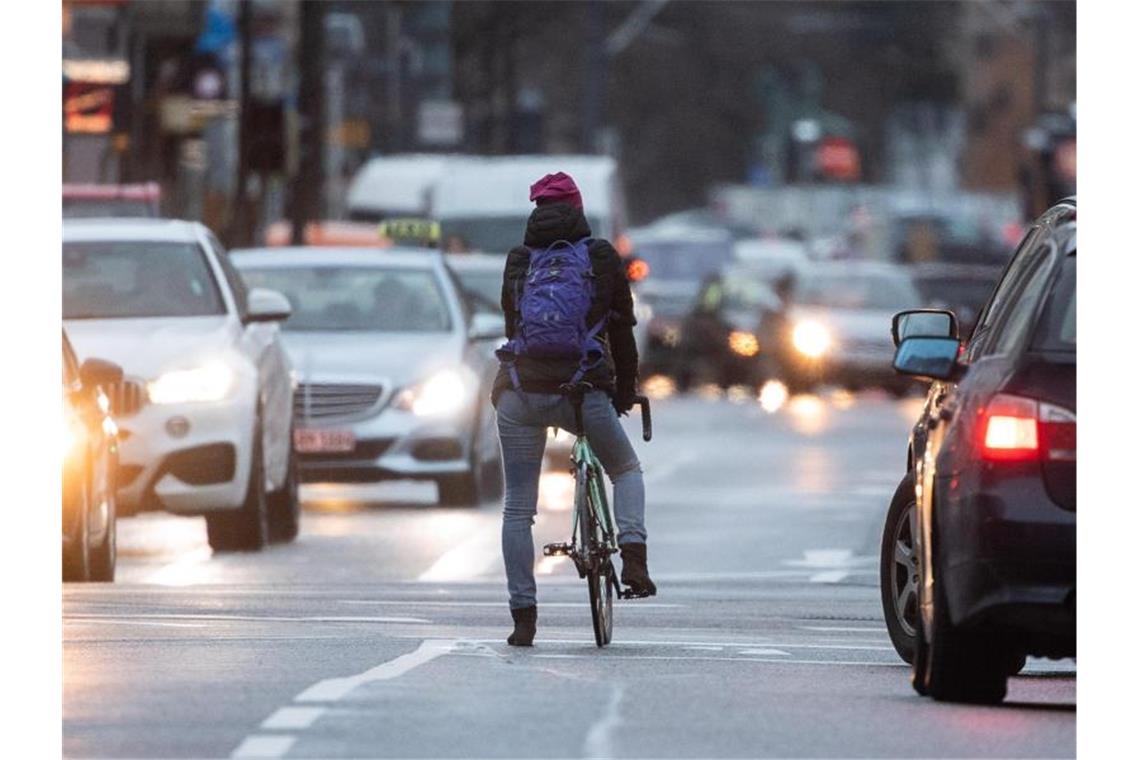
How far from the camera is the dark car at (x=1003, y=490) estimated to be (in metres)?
10.9

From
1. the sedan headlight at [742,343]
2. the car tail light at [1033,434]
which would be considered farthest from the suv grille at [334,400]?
the sedan headlight at [742,343]

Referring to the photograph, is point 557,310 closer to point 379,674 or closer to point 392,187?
point 379,674

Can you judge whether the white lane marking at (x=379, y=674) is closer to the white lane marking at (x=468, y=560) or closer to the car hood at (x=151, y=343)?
the white lane marking at (x=468, y=560)

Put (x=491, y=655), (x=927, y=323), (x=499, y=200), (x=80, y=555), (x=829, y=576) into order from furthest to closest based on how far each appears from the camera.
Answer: (x=499, y=200) < (x=829, y=576) < (x=80, y=555) < (x=491, y=655) < (x=927, y=323)

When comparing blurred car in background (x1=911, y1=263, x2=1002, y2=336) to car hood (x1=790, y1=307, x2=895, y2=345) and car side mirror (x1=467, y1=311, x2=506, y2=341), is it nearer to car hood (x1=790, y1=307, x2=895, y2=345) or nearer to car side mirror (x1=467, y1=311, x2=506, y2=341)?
car hood (x1=790, y1=307, x2=895, y2=345)

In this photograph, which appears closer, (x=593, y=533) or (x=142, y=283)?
(x=593, y=533)

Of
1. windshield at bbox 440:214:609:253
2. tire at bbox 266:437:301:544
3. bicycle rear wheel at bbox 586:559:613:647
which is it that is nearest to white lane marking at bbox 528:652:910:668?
bicycle rear wheel at bbox 586:559:613:647

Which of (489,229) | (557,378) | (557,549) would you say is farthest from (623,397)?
(489,229)

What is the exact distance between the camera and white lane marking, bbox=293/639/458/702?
37.6 ft

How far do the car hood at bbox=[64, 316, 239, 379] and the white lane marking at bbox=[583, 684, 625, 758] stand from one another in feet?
29.5

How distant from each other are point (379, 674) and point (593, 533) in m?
1.96

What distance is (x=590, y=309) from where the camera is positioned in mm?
13844

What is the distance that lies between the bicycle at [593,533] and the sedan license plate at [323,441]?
413 inches
